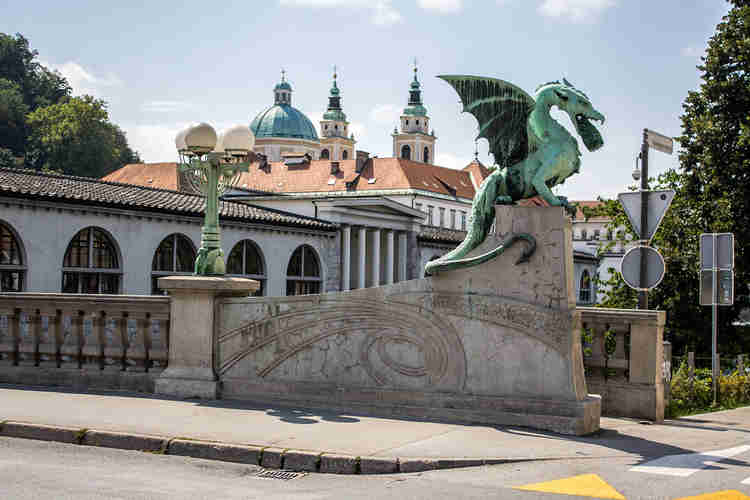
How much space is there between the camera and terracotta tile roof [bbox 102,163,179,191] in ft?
284

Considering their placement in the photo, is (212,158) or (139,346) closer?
(139,346)

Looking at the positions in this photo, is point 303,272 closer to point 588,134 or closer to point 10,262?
point 10,262

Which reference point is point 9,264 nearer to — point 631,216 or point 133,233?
point 133,233

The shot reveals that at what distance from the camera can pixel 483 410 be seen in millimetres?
9734

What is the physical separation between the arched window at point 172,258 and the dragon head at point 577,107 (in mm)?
24388

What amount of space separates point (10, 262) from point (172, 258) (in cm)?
689

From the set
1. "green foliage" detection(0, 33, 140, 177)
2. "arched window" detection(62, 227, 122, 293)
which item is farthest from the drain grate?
"green foliage" detection(0, 33, 140, 177)

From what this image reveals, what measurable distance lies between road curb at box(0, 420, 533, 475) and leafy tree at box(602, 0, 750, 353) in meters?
16.1

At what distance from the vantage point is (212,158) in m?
12.5

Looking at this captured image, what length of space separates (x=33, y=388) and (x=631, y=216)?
8684 mm

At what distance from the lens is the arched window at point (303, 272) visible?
40.6 meters

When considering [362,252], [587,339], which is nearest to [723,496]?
[587,339]

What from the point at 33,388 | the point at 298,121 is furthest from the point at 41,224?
the point at 298,121

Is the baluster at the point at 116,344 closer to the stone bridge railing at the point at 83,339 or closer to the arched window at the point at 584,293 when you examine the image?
the stone bridge railing at the point at 83,339
